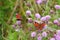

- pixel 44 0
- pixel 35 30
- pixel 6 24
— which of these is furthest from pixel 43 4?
pixel 6 24

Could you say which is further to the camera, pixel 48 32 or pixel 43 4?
pixel 43 4

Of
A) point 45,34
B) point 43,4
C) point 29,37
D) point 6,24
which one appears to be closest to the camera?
point 45,34

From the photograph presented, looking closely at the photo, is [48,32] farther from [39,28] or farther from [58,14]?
[58,14]

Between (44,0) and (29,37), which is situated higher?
(44,0)

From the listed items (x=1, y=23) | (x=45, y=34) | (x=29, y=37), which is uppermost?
(x=45, y=34)

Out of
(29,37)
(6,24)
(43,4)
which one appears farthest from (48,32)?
(6,24)

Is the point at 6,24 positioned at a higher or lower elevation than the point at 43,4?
lower

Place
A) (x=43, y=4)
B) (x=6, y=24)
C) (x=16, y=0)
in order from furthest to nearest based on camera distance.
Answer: (x=16, y=0), (x=6, y=24), (x=43, y=4)

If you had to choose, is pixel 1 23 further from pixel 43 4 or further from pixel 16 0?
pixel 43 4

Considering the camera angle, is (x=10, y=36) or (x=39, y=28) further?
(x=10, y=36)
